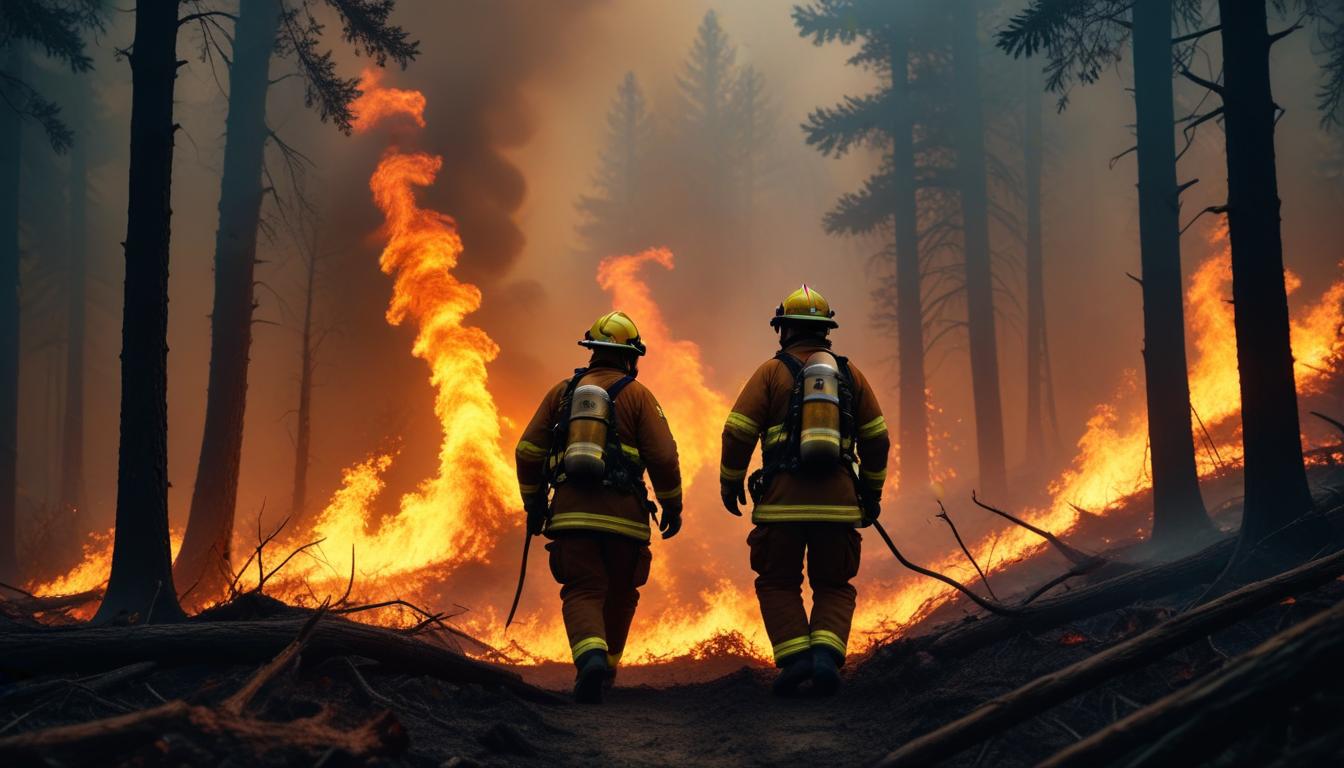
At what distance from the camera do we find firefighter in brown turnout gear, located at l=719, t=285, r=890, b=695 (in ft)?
18.8

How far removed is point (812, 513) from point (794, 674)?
1.01 meters

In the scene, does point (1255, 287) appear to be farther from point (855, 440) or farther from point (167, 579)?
point (167, 579)

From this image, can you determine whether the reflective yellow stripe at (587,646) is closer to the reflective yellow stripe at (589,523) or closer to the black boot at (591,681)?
the black boot at (591,681)

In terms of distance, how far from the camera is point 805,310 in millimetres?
6336

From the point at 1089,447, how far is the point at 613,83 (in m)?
30.8

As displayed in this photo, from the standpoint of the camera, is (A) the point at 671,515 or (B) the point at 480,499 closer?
(A) the point at 671,515

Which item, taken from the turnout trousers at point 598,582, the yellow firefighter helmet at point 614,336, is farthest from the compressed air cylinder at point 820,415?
the turnout trousers at point 598,582

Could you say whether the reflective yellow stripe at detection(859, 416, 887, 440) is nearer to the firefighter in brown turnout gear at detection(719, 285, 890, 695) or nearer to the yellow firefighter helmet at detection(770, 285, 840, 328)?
the firefighter in brown turnout gear at detection(719, 285, 890, 695)

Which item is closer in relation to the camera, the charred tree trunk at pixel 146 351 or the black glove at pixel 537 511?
the black glove at pixel 537 511

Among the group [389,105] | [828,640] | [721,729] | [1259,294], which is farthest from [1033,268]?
[721,729]

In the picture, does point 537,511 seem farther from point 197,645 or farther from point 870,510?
point 197,645

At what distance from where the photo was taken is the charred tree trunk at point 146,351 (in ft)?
21.9

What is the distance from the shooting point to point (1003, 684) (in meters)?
4.46

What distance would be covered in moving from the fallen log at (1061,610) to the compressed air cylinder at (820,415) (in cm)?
126
